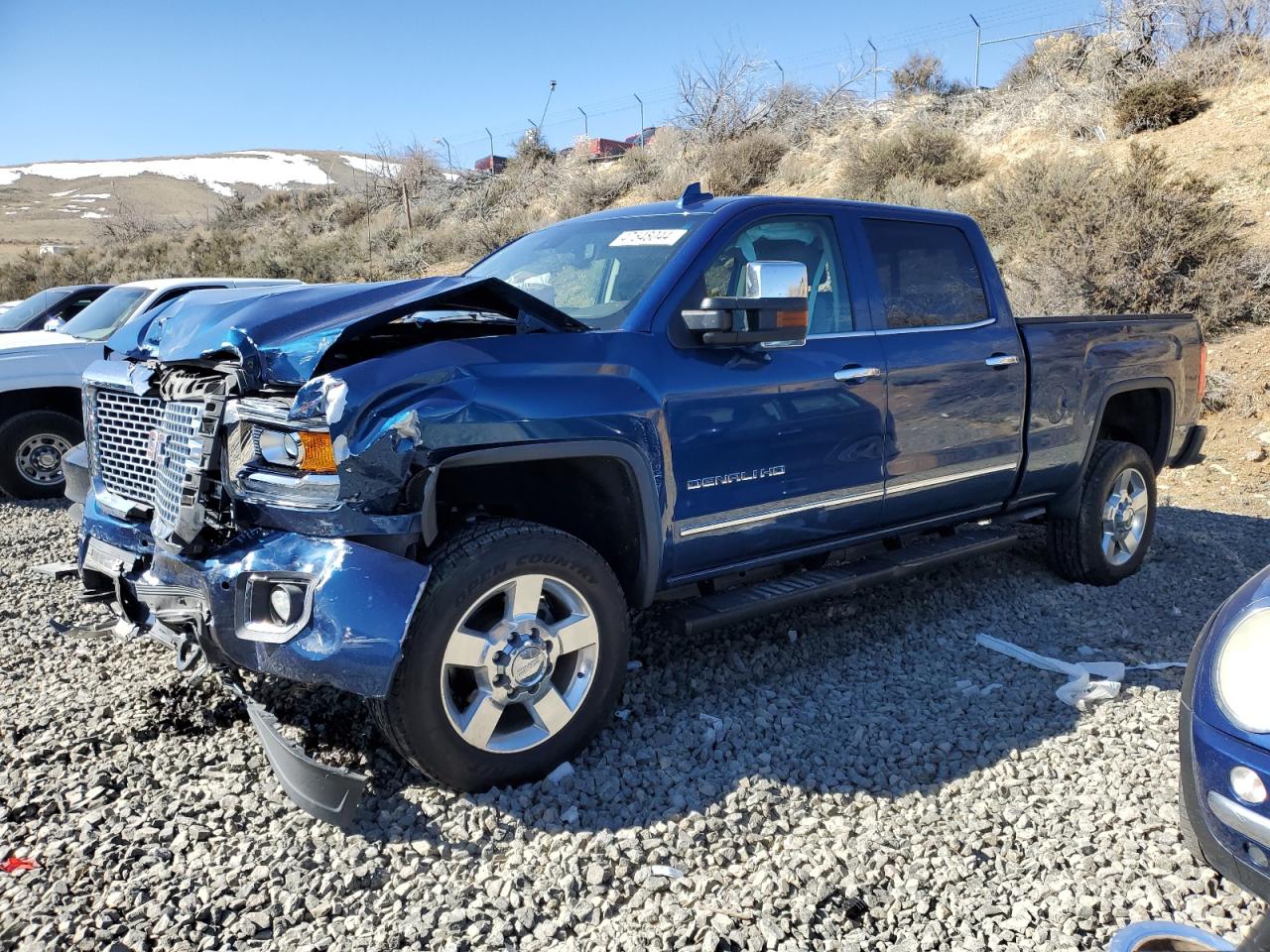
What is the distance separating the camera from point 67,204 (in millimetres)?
68188

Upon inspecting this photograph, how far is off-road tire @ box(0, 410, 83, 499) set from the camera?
24.8 ft

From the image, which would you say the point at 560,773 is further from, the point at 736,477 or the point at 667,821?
A: the point at 736,477

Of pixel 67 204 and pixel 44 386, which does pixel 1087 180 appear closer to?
pixel 44 386

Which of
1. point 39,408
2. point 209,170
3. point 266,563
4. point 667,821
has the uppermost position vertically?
point 209,170

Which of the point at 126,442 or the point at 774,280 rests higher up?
the point at 774,280

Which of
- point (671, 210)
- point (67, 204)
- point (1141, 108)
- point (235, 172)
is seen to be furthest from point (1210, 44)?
point (235, 172)

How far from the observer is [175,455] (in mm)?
3182

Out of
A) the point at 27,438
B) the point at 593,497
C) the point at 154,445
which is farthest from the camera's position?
the point at 27,438

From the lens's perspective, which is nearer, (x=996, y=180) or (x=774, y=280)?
(x=774, y=280)

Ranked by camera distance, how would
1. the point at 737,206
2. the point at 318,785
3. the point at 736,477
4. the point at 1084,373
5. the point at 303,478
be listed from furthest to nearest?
the point at 1084,373
the point at 737,206
the point at 736,477
the point at 303,478
the point at 318,785

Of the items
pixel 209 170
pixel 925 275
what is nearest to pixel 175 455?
pixel 925 275

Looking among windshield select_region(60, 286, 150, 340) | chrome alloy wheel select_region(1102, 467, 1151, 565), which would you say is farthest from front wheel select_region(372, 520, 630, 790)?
windshield select_region(60, 286, 150, 340)

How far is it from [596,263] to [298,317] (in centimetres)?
145

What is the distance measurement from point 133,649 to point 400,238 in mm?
24989
